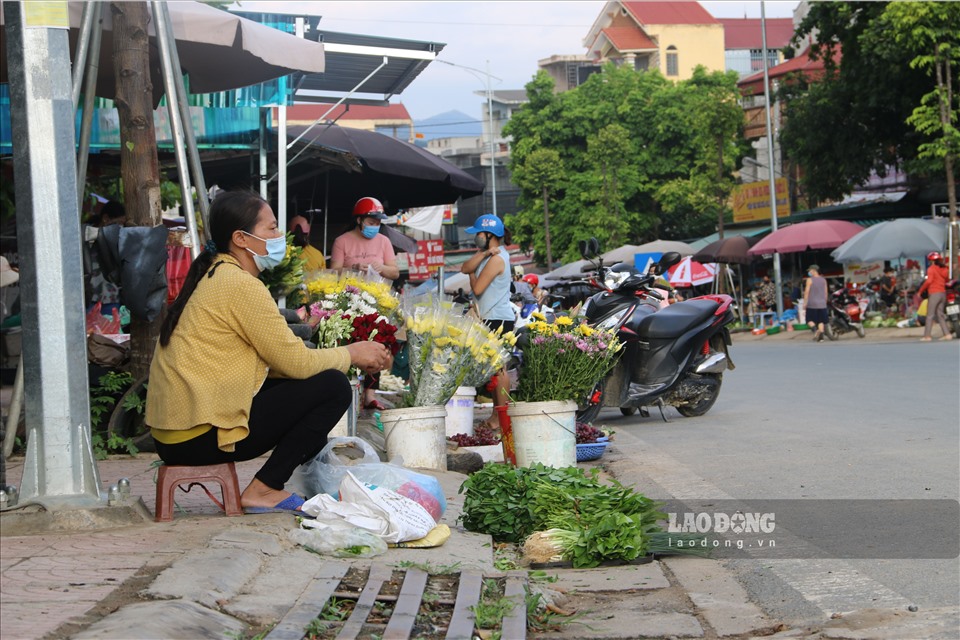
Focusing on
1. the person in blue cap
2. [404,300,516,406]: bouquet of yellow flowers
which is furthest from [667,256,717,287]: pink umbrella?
[404,300,516,406]: bouquet of yellow flowers

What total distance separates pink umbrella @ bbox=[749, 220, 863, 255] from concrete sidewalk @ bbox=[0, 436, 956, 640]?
2857 centimetres

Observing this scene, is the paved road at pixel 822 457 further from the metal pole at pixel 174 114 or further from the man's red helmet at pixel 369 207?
the metal pole at pixel 174 114

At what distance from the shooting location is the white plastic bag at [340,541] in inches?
189

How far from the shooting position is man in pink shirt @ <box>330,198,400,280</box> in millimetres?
10938

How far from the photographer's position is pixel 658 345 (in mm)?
10945

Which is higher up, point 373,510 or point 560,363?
point 560,363

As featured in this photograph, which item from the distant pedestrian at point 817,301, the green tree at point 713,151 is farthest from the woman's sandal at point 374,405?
the green tree at point 713,151

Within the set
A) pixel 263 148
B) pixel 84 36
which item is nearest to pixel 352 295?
pixel 84 36

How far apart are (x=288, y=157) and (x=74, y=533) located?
9050 mm

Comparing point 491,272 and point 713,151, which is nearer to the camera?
point 491,272

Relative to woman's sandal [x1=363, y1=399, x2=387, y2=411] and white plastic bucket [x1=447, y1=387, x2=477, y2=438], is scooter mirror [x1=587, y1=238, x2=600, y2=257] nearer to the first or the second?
woman's sandal [x1=363, y1=399, x2=387, y2=411]

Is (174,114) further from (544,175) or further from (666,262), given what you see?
(544,175)

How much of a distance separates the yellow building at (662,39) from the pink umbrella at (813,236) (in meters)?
39.7

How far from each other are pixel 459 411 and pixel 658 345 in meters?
2.81
